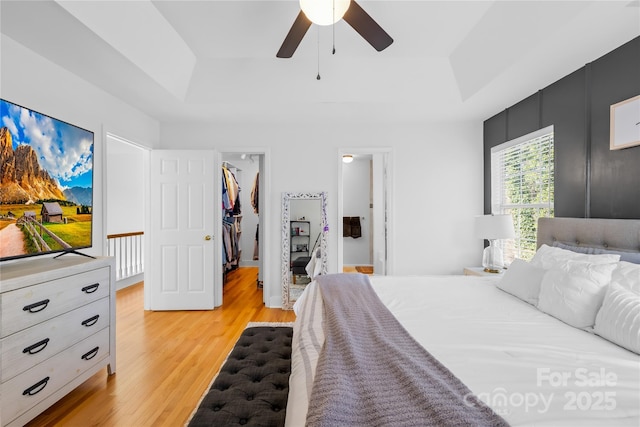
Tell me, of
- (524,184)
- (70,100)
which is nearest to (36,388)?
(70,100)

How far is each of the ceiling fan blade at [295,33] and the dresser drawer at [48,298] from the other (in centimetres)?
209

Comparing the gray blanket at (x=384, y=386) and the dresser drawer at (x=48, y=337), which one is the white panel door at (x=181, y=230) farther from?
the gray blanket at (x=384, y=386)

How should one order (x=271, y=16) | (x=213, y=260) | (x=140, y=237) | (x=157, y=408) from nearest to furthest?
(x=157, y=408), (x=271, y=16), (x=213, y=260), (x=140, y=237)

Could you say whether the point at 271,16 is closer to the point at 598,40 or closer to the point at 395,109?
the point at 395,109

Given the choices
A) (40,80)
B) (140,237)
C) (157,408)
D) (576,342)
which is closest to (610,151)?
(576,342)

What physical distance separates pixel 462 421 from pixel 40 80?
10.5 feet

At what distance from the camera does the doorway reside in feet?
12.3

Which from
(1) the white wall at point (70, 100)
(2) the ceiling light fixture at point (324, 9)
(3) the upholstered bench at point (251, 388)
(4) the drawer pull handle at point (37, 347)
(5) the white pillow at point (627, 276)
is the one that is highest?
(2) the ceiling light fixture at point (324, 9)

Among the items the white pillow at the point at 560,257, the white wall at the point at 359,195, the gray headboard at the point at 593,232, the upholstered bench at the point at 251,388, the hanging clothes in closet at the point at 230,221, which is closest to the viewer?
the upholstered bench at the point at 251,388

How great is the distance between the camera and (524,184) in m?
3.05

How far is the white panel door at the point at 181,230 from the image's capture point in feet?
11.7

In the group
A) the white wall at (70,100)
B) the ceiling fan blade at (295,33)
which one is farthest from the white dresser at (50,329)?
the ceiling fan blade at (295,33)

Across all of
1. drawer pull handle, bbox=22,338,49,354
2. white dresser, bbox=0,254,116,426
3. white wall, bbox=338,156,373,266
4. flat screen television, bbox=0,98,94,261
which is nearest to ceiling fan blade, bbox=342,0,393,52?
flat screen television, bbox=0,98,94,261

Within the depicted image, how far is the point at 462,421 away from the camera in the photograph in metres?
0.77
